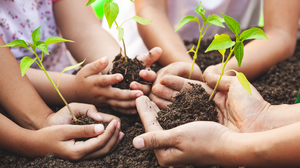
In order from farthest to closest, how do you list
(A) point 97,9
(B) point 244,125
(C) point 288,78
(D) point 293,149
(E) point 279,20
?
(A) point 97,9 < (E) point 279,20 < (C) point 288,78 < (B) point 244,125 < (D) point 293,149

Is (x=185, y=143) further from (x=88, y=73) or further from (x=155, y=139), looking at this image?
(x=88, y=73)

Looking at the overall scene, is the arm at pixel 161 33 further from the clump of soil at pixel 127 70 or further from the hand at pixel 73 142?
the hand at pixel 73 142

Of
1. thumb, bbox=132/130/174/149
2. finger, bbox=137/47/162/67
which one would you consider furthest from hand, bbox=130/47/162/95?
thumb, bbox=132/130/174/149

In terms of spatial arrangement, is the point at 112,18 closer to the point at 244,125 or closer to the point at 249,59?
the point at 244,125

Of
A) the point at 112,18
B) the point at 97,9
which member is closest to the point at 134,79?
the point at 112,18

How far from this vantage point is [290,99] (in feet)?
3.70

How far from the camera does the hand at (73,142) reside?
0.86m

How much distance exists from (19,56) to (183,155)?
110 cm

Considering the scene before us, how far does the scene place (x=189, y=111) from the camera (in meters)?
0.87

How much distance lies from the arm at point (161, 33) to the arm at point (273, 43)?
31 centimetres

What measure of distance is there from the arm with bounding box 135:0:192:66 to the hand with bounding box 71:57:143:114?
469mm

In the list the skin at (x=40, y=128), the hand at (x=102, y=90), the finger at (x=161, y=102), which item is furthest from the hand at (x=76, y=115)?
the finger at (x=161, y=102)

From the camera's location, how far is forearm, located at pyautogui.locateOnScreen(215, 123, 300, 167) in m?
0.65

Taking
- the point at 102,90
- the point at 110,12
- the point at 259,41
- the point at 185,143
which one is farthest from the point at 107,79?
the point at 259,41
